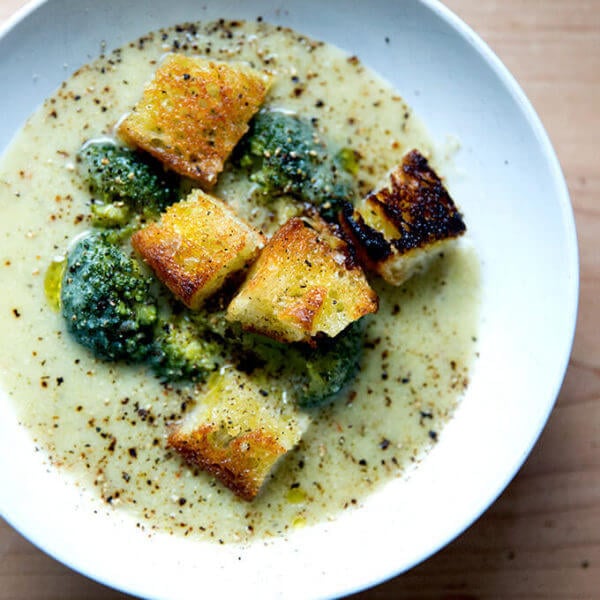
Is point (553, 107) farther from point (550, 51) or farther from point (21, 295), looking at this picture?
point (21, 295)

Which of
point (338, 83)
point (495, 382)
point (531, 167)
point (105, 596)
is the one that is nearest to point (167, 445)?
point (105, 596)

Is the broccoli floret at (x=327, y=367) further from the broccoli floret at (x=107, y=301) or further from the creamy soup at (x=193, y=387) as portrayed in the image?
the broccoli floret at (x=107, y=301)

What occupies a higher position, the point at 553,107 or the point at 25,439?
the point at 25,439

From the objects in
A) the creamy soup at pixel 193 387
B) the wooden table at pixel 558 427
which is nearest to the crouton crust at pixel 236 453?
the creamy soup at pixel 193 387

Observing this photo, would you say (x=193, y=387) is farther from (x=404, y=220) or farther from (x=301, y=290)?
(x=404, y=220)

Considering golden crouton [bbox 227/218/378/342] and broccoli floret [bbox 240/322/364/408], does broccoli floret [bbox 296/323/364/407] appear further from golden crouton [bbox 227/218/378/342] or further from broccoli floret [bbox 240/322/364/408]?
golden crouton [bbox 227/218/378/342]

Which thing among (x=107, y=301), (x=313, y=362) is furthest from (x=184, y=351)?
(x=313, y=362)

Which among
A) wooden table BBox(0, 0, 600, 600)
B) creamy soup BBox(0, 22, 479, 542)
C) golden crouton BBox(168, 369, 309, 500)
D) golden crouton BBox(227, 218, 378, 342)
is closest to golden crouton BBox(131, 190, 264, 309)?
golden crouton BBox(227, 218, 378, 342)
